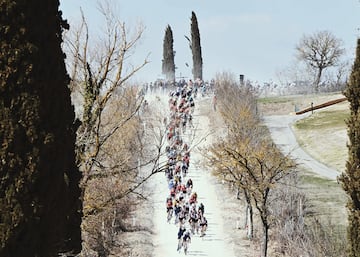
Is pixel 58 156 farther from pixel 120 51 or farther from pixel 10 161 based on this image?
pixel 120 51

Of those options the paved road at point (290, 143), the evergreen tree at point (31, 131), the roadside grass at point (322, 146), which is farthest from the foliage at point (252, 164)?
the evergreen tree at point (31, 131)

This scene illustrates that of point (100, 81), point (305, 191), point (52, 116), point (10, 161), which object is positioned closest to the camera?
point (10, 161)

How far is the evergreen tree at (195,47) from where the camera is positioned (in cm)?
7688

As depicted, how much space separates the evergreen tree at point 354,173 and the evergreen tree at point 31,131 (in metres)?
5.63

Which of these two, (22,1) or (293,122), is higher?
(22,1)

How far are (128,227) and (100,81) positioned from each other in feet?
47.5

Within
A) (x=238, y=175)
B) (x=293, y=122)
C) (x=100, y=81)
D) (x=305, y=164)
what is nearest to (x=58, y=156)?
(x=100, y=81)

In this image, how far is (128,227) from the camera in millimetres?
28922

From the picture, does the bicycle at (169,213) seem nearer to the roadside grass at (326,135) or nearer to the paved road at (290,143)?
the paved road at (290,143)

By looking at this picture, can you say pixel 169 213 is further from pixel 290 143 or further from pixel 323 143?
pixel 290 143

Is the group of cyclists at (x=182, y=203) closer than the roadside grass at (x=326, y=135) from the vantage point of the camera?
Yes

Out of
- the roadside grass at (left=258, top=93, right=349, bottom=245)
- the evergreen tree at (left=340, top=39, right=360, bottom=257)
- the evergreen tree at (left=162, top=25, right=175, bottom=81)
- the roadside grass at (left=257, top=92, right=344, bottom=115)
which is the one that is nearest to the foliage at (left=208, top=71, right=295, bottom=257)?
the roadside grass at (left=258, top=93, right=349, bottom=245)

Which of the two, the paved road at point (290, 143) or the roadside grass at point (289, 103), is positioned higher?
the roadside grass at point (289, 103)

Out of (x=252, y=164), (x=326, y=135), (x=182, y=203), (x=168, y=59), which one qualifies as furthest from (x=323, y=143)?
(x=168, y=59)
